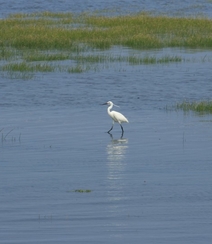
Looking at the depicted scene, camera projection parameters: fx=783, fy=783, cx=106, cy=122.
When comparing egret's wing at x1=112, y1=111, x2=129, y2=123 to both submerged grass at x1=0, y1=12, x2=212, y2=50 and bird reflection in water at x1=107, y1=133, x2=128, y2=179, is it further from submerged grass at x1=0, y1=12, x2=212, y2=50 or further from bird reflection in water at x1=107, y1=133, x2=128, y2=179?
submerged grass at x1=0, y1=12, x2=212, y2=50

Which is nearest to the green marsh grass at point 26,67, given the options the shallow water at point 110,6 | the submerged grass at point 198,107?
the submerged grass at point 198,107

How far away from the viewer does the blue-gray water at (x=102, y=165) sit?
8.84 metres

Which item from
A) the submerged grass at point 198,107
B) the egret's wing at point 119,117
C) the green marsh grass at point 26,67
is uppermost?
the egret's wing at point 119,117

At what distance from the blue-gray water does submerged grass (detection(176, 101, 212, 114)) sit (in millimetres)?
469

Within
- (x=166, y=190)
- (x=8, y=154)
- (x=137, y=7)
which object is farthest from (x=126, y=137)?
(x=137, y=7)

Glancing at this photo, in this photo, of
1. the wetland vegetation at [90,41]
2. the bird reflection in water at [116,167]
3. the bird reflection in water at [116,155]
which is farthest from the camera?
the wetland vegetation at [90,41]

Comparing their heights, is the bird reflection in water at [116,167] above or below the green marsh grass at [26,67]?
above

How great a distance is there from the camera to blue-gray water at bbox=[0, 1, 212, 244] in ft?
29.0

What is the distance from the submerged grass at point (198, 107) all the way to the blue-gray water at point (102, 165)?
1.54 ft

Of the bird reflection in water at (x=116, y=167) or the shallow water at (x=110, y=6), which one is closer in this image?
the bird reflection in water at (x=116, y=167)

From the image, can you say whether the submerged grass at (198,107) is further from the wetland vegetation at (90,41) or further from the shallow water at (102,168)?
the wetland vegetation at (90,41)

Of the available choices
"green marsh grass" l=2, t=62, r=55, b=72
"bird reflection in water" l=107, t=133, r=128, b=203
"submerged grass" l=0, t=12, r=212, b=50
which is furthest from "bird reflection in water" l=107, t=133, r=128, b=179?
"submerged grass" l=0, t=12, r=212, b=50

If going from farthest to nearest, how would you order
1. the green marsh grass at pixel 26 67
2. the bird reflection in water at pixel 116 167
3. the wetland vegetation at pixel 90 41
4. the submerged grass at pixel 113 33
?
the submerged grass at pixel 113 33 → the wetland vegetation at pixel 90 41 → the green marsh grass at pixel 26 67 → the bird reflection in water at pixel 116 167

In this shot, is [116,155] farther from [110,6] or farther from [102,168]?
[110,6]
